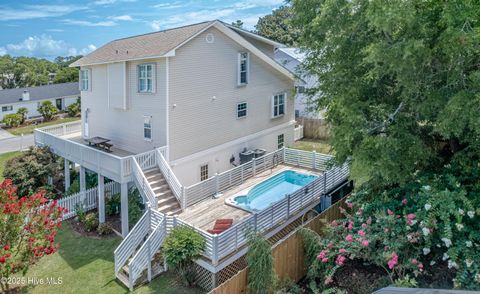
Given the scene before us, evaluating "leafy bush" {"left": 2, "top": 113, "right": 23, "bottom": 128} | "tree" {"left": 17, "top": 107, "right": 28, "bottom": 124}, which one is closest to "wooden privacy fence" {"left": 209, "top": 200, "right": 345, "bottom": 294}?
"leafy bush" {"left": 2, "top": 113, "right": 23, "bottom": 128}

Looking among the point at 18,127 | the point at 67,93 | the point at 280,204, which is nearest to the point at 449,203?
the point at 280,204

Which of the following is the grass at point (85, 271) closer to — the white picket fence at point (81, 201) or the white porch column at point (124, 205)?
the white porch column at point (124, 205)

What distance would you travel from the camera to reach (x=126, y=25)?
51.3 m

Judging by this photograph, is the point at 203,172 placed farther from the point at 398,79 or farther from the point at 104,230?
the point at 398,79

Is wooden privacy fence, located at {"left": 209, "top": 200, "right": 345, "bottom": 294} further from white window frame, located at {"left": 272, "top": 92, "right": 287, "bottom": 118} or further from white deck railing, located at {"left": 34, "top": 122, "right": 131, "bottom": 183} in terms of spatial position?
white window frame, located at {"left": 272, "top": 92, "right": 287, "bottom": 118}

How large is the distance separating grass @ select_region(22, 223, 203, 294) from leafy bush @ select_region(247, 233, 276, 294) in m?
2.85

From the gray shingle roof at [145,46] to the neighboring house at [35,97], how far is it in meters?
30.2

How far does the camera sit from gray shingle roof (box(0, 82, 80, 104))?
1748 inches

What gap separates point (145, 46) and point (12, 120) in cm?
3252

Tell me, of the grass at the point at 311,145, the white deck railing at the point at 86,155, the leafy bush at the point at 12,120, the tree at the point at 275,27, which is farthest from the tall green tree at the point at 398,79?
the tree at the point at 275,27

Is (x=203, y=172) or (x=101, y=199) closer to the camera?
(x=101, y=199)

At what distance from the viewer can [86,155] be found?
16062mm

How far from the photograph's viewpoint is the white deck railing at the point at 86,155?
14.1 m

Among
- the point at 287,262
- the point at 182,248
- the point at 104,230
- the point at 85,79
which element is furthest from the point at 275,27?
the point at 287,262
